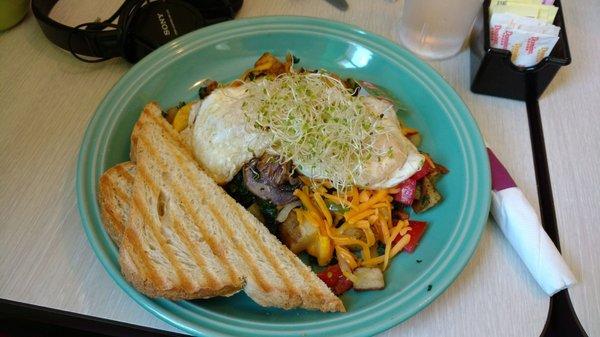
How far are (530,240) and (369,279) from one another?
18.6 inches

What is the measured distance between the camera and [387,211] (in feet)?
4.53

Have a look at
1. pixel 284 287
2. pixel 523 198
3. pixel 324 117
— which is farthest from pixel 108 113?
pixel 523 198

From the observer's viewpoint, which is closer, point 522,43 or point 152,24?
point 522,43

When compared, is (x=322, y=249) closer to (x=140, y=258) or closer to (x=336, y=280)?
(x=336, y=280)

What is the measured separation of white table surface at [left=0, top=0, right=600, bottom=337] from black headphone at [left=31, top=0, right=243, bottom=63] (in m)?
0.09

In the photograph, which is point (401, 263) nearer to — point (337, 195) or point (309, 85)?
point (337, 195)

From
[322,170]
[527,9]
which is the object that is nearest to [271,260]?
[322,170]

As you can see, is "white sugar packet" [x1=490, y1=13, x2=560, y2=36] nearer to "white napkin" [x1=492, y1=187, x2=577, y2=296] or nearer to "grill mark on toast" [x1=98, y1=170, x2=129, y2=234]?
"white napkin" [x1=492, y1=187, x2=577, y2=296]

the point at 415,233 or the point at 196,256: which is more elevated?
the point at 196,256

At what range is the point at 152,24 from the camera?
171 cm

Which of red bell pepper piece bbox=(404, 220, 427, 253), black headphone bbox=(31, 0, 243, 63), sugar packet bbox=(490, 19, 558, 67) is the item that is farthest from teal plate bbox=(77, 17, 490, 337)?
sugar packet bbox=(490, 19, 558, 67)

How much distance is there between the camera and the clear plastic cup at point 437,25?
1.66 m

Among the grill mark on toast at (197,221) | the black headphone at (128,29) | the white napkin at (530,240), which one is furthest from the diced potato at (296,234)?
the black headphone at (128,29)

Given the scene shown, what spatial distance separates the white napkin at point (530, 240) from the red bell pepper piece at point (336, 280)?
0.50 meters
